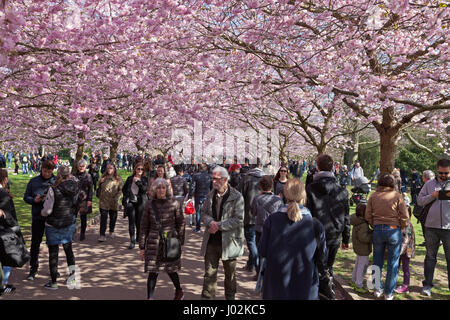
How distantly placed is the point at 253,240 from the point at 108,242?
12.4ft

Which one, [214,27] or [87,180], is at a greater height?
[214,27]

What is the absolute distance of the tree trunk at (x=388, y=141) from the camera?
26.4 feet

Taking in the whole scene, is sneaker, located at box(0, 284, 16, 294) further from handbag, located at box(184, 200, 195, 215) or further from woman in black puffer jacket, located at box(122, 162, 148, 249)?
handbag, located at box(184, 200, 195, 215)

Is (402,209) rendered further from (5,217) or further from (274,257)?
(5,217)

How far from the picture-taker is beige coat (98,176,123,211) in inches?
330

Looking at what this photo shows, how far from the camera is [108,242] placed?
27.6ft

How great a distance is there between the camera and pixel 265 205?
579cm

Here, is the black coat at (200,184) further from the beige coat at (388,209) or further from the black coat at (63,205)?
the beige coat at (388,209)

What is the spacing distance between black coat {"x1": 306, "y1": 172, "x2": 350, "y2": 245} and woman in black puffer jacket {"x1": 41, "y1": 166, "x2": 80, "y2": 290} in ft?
11.6

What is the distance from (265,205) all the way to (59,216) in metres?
3.17

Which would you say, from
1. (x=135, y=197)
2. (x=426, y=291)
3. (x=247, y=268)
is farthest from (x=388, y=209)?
(x=135, y=197)

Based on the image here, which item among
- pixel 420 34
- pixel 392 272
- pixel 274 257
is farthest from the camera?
pixel 420 34

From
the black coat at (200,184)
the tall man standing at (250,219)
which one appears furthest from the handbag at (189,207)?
the tall man standing at (250,219)

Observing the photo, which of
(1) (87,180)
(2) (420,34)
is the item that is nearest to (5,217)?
(1) (87,180)
